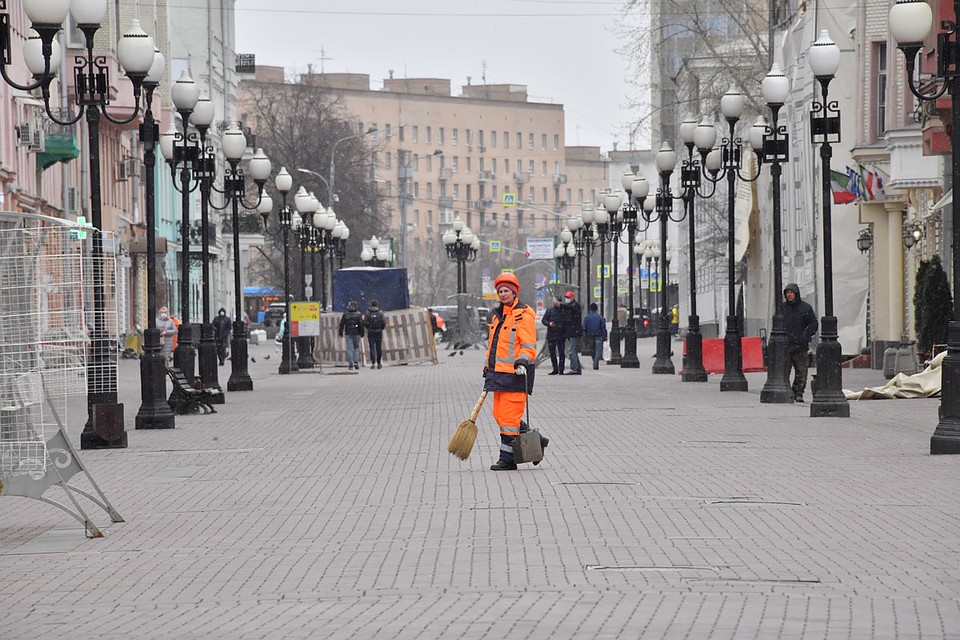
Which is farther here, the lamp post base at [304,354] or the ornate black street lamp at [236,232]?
the lamp post base at [304,354]

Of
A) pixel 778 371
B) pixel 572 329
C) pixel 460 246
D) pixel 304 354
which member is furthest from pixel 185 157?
pixel 460 246

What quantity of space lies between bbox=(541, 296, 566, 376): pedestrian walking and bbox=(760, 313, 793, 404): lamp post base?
1424 centimetres

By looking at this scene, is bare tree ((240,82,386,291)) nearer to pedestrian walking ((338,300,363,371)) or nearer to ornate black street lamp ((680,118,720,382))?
pedestrian walking ((338,300,363,371))

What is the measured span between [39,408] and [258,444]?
26.2 ft

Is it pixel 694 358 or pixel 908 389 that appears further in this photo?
pixel 694 358

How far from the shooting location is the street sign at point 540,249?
114 metres

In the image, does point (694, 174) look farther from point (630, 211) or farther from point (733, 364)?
point (630, 211)

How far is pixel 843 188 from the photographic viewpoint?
133 feet

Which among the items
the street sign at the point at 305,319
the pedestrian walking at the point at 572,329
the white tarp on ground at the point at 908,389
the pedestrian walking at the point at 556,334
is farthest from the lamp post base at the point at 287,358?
the white tarp on ground at the point at 908,389

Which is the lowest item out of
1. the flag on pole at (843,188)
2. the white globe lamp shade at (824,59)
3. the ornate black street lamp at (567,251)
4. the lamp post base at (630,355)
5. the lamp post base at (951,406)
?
the lamp post base at (630,355)

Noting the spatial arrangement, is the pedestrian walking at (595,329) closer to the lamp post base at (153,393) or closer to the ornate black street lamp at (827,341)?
the ornate black street lamp at (827,341)

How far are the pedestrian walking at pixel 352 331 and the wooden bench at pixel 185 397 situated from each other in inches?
802

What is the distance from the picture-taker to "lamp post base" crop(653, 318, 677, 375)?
42062 mm

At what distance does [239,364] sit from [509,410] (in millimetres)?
A: 19379
